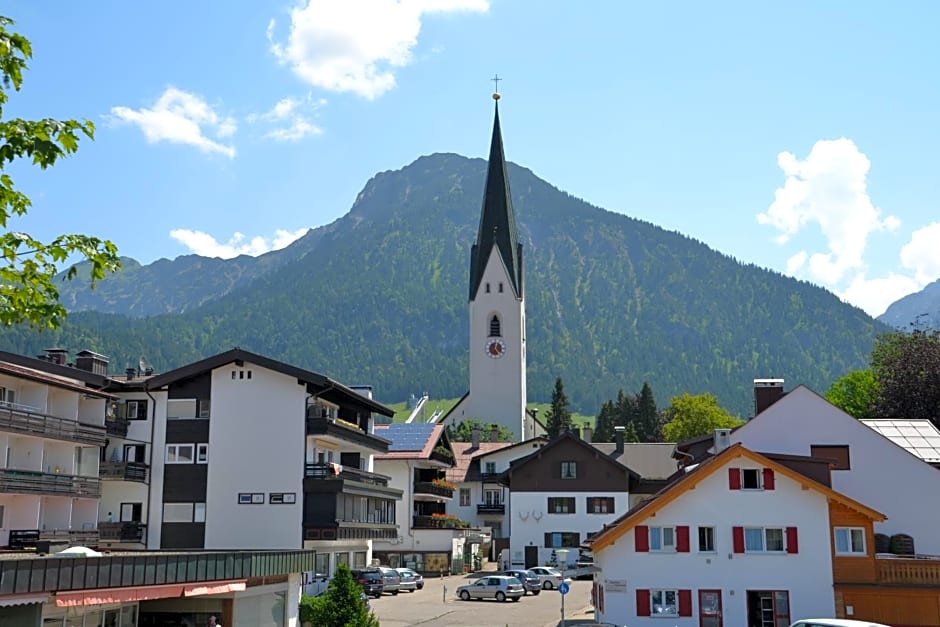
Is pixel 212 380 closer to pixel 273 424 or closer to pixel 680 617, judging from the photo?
pixel 273 424

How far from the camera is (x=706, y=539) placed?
42.2 m

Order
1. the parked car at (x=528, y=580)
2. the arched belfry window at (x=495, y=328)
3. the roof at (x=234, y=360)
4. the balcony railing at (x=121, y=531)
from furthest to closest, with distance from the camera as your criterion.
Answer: the arched belfry window at (x=495, y=328) → the parked car at (x=528, y=580) → the roof at (x=234, y=360) → the balcony railing at (x=121, y=531)

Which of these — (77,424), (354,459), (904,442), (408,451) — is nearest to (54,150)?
(77,424)

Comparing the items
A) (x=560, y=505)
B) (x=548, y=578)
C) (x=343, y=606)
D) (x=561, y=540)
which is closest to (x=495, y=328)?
A: (x=560, y=505)

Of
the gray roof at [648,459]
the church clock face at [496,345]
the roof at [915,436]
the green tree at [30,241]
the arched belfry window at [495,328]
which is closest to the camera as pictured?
the green tree at [30,241]

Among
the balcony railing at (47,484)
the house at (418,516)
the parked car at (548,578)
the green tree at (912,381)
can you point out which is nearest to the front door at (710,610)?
the parked car at (548,578)

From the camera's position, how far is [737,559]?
41875 mm

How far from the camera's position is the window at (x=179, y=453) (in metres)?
56.2

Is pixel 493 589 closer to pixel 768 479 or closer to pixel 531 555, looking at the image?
pixel 768 479

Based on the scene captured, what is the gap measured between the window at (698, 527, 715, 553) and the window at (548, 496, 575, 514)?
35.9m

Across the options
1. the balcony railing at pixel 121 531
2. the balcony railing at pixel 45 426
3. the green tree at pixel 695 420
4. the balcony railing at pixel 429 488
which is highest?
the green tree at pixel 695 420

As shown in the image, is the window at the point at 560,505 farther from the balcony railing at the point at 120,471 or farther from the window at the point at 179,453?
the balcony railing at the point at 120,471

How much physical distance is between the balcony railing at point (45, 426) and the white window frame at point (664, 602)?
1103 inches

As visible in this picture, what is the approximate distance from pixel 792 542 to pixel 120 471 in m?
33.1
